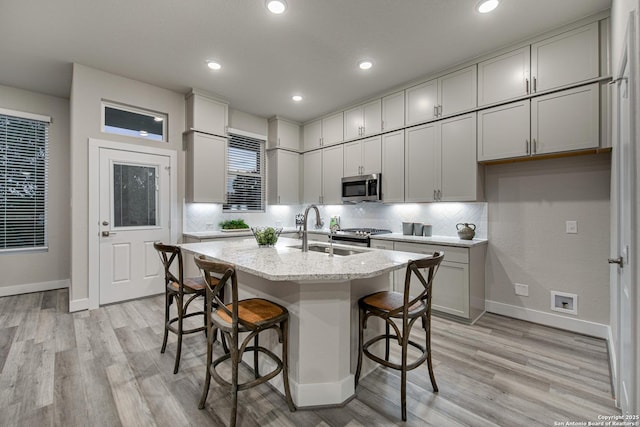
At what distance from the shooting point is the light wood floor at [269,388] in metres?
1.80

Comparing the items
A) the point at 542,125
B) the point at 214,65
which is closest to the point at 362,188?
the point at 542,125

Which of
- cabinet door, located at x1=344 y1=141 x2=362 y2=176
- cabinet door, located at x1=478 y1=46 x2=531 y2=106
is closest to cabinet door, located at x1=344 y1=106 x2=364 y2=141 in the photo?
cabinet door, located at x1=344 y1=141 x2=362 y2=176

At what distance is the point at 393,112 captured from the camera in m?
4.23

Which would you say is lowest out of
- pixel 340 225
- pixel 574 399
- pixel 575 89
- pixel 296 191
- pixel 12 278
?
pixel 574 399

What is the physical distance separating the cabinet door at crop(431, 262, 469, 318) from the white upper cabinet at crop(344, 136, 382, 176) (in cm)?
175

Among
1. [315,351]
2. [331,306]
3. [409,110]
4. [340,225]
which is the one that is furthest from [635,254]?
[340,225]

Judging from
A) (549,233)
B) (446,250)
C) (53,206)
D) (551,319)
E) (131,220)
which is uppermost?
(53,206)

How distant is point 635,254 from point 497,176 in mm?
2411

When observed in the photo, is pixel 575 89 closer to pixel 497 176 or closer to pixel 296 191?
pixel 497 176

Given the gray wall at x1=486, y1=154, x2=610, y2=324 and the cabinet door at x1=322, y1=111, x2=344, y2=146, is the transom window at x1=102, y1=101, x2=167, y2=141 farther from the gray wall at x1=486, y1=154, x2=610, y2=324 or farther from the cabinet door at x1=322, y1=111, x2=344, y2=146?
the gray wall at x1=486, y1=154, x2=610, y2=324

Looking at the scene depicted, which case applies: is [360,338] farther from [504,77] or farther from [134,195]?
[134,195]

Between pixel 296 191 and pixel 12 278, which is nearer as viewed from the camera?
pixel 12 278

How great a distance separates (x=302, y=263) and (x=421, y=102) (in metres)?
3.03

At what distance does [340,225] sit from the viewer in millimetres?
5402
